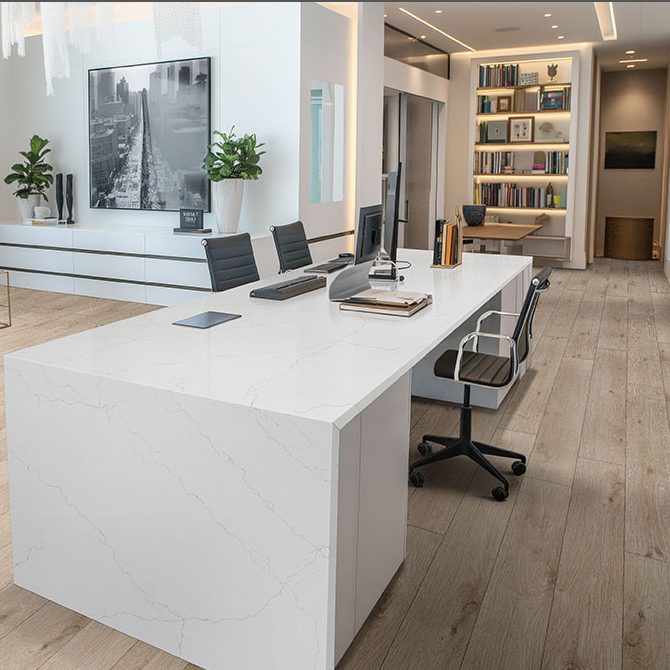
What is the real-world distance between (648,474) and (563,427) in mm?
661

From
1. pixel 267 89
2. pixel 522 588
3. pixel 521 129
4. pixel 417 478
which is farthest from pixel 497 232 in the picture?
pixel 522 588

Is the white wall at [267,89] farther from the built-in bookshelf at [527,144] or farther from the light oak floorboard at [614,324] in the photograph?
the built-in bookshelf at [527,144]

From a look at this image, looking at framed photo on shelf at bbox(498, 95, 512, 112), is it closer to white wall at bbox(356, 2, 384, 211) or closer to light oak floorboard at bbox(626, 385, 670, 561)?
white wall at bbox(356, 2, 384, 211)

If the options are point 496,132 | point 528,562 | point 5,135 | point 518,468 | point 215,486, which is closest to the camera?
point 215,486

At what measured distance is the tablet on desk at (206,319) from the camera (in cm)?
271

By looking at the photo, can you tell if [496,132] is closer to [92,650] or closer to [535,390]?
[535,390]

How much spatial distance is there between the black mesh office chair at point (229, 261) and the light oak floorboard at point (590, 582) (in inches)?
83.2

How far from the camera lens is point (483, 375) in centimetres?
313

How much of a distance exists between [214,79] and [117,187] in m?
1.61

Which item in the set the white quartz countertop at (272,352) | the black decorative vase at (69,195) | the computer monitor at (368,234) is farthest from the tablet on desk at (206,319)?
the black decorative vase at (69,195)

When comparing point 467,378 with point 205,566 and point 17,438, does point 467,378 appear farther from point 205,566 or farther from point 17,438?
point 17,438

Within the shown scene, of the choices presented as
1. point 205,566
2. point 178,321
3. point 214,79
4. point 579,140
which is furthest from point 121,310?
point 579,140

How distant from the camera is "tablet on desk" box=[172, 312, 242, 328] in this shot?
2.71 metres

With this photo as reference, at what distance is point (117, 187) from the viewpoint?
768 centimetres
